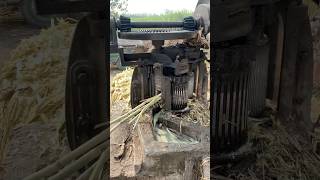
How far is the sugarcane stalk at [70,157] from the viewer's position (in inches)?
43.9

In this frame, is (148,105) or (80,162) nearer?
(80,162)

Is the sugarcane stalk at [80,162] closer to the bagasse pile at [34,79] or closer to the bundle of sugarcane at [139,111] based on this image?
the bagasse pile at [34,79]

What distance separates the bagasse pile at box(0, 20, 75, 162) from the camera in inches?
40.9

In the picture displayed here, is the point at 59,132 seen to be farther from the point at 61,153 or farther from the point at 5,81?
the point at 5,81

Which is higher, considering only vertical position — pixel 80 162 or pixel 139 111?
pixel 80 162

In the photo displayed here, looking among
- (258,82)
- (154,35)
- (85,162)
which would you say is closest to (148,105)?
(154,35)

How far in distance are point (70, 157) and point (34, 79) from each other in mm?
254

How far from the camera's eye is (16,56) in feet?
3.42

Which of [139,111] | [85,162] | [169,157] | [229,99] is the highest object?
[229,99]

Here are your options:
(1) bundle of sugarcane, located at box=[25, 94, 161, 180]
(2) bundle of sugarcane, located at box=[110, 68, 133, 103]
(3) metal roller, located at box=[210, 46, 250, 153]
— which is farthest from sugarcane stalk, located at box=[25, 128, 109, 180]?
(2) bundle of sugarcane, located at box=[110, 68, 133, 103]

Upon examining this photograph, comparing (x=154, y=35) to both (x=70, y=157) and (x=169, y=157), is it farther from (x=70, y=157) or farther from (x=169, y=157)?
(x=70, y=157)

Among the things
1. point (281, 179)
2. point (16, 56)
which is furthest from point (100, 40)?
point (281, 179)

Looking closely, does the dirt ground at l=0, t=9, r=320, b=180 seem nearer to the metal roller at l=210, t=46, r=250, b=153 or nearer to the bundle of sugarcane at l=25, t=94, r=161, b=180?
the bundle of sugarcane at l=25, t=94, r=161, b=180

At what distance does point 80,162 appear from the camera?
115 cm
